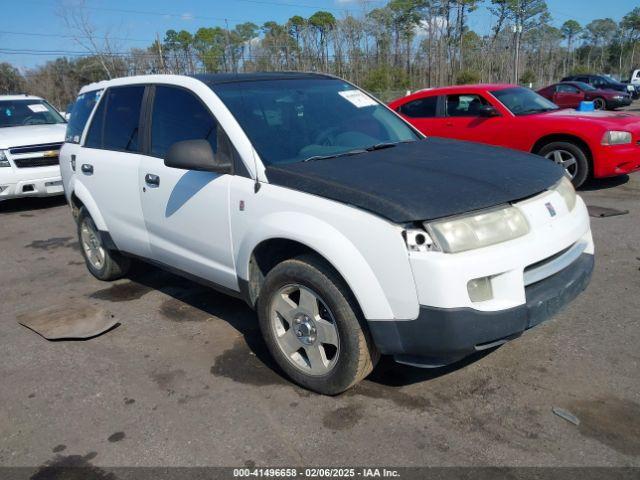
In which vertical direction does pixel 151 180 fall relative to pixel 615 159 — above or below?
above

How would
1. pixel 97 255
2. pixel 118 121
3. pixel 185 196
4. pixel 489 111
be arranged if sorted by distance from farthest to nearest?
pixel 489 111 → pixel 97 255 → pixel 118 121 → pixel 185 196

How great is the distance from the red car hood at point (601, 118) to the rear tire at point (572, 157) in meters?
0.38

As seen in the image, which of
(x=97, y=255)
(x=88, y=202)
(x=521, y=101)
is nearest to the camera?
(x=88, y=202)

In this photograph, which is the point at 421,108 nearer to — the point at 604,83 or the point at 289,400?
the point at 289,400

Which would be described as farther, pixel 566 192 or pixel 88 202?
pixel 88 202

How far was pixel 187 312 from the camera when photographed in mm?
4504

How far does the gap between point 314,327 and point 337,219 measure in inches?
26.2

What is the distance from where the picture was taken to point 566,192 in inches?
130

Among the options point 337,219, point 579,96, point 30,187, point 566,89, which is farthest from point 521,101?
point 566,89

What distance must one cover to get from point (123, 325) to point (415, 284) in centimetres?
273

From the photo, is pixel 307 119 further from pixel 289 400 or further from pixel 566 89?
pixel 566 89

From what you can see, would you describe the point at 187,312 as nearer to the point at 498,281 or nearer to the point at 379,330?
the point at 379,330

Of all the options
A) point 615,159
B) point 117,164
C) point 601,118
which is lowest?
point 615,159

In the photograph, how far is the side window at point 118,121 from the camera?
4.38 m
